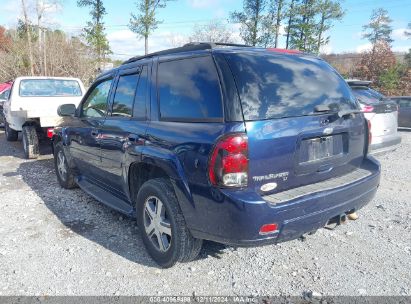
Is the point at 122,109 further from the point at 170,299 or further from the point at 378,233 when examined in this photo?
the point at 378,233

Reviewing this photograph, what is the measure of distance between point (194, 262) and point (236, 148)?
4.56 ft

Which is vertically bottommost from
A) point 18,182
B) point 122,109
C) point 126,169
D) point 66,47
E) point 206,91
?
point 18,182

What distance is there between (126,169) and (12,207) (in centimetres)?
227

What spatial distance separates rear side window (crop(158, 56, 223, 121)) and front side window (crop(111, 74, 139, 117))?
1.59ft

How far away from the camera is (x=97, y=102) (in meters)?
4.42

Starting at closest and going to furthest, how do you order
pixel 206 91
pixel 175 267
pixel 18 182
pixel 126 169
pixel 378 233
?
pixel 206 91 < pixel 175 267 < pixel 126 169 < pixel 378 233 < pixel 18 182

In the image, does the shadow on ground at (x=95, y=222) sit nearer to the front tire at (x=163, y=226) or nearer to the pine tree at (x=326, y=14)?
the front tire at (x=163, y=226)

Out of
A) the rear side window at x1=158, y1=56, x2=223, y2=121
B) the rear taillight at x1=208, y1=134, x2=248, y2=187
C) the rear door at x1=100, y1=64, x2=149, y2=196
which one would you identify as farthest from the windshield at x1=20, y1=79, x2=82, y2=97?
the rear taillight at x1=208, y1=134, x2=248, y2=187

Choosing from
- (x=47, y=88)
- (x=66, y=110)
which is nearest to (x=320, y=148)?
(x=66, y=110)

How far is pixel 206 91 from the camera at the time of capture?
270cm

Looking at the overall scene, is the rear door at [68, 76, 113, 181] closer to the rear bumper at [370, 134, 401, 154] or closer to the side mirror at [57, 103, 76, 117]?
the side mirror at [57, 103, 76, 117]

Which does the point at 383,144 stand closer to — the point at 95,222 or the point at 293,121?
the point at 293,121

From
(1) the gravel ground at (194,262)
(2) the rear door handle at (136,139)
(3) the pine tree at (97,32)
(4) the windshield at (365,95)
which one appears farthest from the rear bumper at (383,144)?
(3) the pine tree at (97,32)

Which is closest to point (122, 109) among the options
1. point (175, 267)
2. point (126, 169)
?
point (126, 169)
